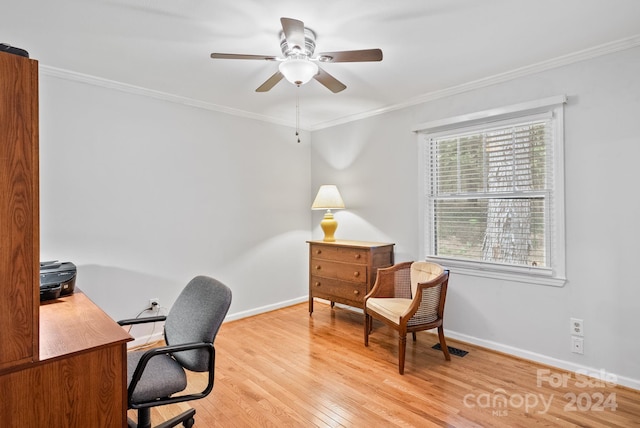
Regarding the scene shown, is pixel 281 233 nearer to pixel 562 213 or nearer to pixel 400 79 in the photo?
pixel 400 79

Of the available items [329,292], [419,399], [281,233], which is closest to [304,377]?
[419,399]

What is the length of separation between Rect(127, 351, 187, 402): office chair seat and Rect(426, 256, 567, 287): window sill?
2.54 m

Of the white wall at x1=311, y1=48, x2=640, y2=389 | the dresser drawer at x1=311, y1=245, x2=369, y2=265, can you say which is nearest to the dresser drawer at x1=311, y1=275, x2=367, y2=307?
the dresser drawer at x1=311, y1=245, x2=369, y2=265

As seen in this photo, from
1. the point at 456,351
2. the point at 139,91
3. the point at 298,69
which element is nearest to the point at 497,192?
the point at 456,351

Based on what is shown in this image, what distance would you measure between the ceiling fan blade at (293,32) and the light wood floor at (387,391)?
88.1 inches

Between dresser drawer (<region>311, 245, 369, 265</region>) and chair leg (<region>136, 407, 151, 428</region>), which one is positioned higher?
Result: dresser drawer (<region>311, 245, 369, 265</region>)

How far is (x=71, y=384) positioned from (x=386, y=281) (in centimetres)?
252

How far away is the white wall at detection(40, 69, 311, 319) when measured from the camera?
283 cm

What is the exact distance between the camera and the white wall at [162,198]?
9.27ft

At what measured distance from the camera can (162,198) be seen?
11.0 ft

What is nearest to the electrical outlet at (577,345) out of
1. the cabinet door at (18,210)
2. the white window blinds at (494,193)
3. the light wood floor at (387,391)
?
the light wood floor at (387,391)

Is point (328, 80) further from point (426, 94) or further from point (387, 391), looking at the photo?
point (387, 391)

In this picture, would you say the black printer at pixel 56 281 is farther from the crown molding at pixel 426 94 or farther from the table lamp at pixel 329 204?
the table lamp at pixel 329 204

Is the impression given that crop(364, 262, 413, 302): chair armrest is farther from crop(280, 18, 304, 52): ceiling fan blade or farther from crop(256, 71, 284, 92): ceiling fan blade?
crop(280, 18, 304, 52): ceiling fan blade
